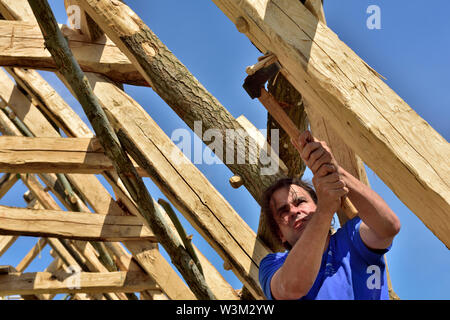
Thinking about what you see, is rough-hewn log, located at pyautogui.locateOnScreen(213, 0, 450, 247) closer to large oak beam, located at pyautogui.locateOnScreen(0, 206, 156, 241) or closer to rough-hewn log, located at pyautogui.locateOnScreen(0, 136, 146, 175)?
rough-hewn log, located at pyautogui.locateOnScreen(0, 136, 146, 175)

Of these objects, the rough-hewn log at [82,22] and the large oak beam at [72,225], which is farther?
the large oak beam at [72,225]

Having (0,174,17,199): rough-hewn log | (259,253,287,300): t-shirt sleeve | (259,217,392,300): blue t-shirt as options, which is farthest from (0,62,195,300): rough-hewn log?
(0,174,17,199): rough-hewn log

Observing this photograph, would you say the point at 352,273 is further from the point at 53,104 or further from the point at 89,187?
the point at 89,187

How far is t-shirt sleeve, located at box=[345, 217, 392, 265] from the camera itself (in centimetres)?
161

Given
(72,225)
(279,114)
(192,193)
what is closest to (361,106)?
(279,114)

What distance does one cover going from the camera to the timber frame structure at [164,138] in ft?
Answer: 4.21

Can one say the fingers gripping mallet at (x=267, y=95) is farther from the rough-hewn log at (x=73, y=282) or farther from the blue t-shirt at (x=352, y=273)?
the rough-hewn log at (x=73, y=282)

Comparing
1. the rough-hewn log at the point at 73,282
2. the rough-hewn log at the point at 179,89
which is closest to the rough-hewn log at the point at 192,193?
the rough-hewn log at the point at 179,89

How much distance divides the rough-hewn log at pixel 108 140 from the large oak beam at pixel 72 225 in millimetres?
1429

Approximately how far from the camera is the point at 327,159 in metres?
1.54

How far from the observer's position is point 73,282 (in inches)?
195
